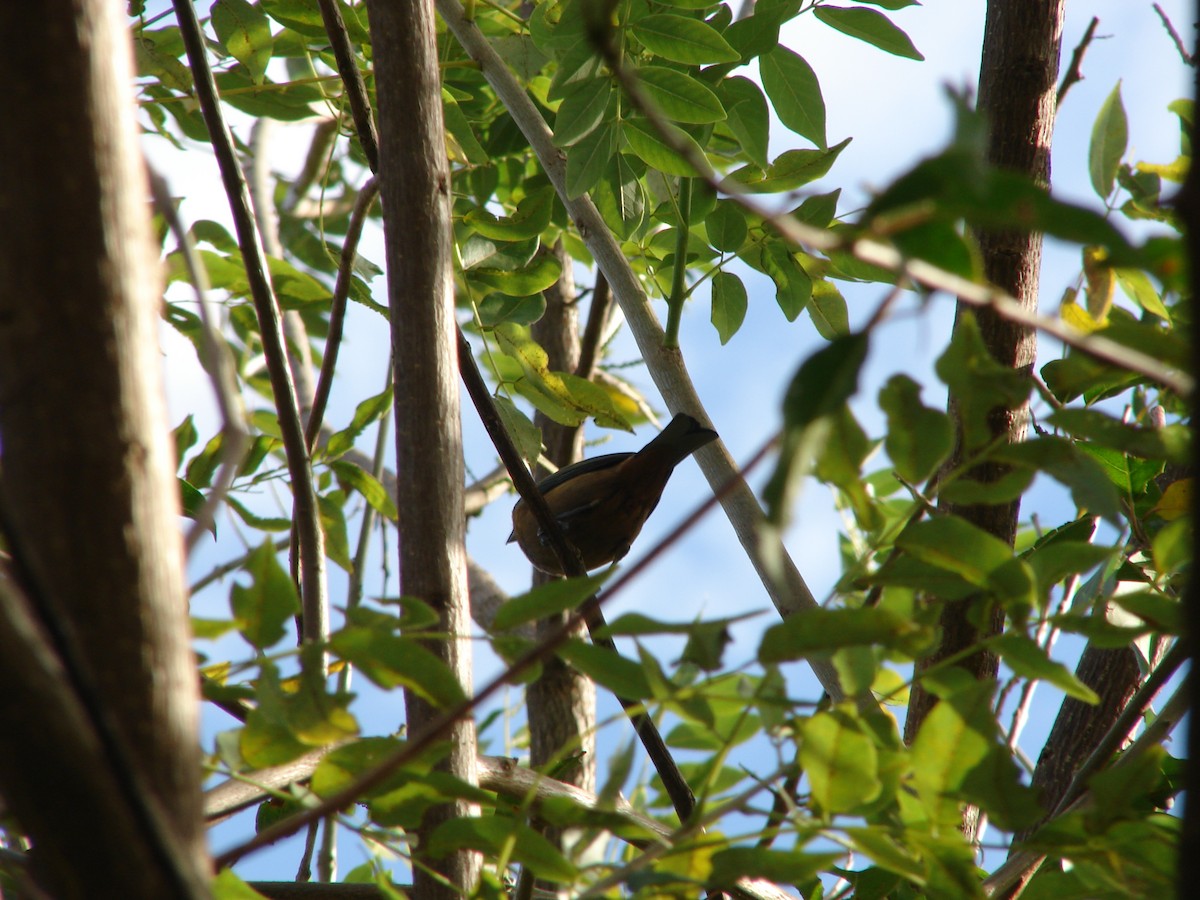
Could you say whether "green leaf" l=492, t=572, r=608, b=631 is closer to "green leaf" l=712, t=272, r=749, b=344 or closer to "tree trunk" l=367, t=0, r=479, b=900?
"tree trunk" l=367, t=0, r=479, b=900

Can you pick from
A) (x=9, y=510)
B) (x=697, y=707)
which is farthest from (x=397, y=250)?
(x=9, y=510)

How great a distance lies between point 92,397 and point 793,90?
1.80 metres

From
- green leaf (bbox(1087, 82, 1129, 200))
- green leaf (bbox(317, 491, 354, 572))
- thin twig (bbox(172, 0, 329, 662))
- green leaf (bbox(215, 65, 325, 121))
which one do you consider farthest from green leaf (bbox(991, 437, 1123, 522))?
green leaf (bbox(215, 65, 325, 121))

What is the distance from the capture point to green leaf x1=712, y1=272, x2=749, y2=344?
2514 millimetres

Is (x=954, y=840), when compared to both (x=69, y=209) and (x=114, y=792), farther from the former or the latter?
(x=69, y=209)

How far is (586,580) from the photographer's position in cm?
102

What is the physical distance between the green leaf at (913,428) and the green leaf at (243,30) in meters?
2.01

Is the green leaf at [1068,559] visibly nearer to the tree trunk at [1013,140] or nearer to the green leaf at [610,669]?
the green leaf at [610,669]

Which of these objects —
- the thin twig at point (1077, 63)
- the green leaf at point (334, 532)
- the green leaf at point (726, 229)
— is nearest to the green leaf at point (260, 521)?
the green leaf at point (334, 532)

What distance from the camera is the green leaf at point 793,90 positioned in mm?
2287

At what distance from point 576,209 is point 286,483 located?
3.56ft

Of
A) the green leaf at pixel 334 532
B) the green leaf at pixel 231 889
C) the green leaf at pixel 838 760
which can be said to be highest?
the green leaf at pixel 334 532

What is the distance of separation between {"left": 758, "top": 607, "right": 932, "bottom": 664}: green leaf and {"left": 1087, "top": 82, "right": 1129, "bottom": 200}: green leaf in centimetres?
181

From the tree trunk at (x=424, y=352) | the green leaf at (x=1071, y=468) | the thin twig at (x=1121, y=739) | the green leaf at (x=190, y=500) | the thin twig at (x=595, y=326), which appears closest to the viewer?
the green leaf at (x=1071, y=468)
